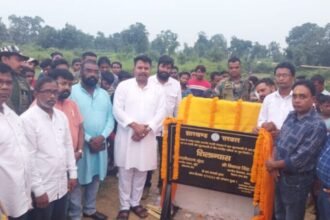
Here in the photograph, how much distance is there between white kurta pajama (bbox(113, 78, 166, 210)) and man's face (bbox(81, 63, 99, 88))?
48 centimetres

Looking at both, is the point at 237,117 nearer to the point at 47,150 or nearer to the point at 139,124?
the point at 139,124

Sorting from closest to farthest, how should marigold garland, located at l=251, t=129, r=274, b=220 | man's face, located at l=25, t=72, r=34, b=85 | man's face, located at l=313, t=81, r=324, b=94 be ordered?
1. marigold garland, located at l=251, t=129, r=274, b=220
2. man's face, located at l=25, t=72, r=34, b=85
3. man's face, located at l=313, t=81, r=324, b=94

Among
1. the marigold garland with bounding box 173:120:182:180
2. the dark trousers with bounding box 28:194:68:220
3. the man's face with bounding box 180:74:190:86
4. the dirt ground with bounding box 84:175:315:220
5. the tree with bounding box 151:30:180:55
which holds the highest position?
the tree with bounding box 151:30:180:55

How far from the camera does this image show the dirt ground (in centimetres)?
500

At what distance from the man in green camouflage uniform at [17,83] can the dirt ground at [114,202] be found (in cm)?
186

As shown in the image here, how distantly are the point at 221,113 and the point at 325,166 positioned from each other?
1.48m

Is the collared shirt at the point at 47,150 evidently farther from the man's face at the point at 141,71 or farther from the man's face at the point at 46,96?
the man's face at the point at 141,71

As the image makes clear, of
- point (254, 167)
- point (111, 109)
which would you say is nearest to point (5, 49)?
point (111, 109)

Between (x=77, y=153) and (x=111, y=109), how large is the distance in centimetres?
88

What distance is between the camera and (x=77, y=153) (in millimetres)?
4105

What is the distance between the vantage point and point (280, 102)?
431cm

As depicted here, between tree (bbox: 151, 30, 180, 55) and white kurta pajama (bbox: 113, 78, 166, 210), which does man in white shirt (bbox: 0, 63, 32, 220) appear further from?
tree (bbox: 151, 30, 180, 55)

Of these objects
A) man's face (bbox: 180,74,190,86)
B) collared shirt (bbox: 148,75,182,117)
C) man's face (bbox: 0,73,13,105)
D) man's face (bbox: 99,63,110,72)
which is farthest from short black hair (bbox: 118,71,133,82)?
man's face (bbox: 0,73,13,105)

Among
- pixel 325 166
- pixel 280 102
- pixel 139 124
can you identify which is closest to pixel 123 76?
pixel 139 124
